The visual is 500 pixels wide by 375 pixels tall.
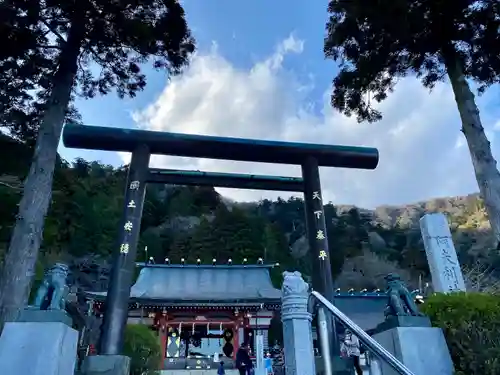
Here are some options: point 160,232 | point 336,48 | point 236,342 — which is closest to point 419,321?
point 336,48

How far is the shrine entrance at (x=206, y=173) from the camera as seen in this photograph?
6.97 meters

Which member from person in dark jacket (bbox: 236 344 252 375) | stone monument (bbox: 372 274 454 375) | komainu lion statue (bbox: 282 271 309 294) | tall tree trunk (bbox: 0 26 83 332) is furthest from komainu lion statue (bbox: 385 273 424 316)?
person in dark jacket (bbox: 236 344 252 375)

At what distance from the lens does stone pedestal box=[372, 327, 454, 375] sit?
428cm

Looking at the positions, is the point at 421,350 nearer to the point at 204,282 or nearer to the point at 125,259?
the point at 125,259

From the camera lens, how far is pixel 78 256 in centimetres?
3431

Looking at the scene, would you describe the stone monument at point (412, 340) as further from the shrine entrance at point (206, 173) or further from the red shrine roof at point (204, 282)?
the red shrine roof at point (204, 282)

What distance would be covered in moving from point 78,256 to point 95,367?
3118cm

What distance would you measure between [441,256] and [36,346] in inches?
385

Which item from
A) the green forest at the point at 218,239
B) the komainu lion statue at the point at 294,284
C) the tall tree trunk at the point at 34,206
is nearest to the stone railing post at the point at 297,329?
the komainu lion statue at the point at 294,284

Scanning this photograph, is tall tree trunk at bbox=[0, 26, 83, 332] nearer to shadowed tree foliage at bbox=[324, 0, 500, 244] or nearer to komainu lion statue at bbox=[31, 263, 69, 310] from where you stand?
komainu lion statue at bbox=[31, 263, 69, 310]

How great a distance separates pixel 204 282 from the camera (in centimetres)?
2122

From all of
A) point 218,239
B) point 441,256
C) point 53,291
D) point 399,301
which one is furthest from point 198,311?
point 218,239

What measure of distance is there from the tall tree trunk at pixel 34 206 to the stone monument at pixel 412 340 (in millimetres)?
5241

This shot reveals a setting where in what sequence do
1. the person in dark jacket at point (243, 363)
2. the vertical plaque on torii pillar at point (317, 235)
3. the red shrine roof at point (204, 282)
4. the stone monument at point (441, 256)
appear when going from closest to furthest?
1. the vertical plaque on torii pillar at point (317, 235)
2. the stone monument at point (441, 256)
3. the person in dark jacket at point (243, 363)
4. the red shrine roof at point (204, 282)
